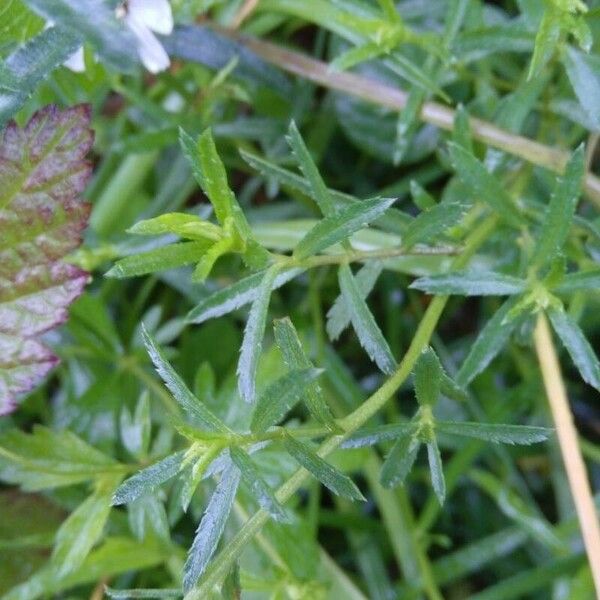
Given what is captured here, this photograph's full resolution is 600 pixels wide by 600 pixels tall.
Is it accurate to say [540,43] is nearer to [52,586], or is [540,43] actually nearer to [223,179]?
[223,179]

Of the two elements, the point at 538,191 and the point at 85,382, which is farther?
the point at 85,382

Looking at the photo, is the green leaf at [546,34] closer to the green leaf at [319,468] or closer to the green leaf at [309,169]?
the green leaf at [309,169]

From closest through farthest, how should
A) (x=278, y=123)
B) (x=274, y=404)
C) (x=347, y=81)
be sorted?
(x=274, y=404) < (x=347, y=81) < (x=278, y=123)

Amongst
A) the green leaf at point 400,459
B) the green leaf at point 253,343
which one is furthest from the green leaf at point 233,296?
the green leaf at point 400,459

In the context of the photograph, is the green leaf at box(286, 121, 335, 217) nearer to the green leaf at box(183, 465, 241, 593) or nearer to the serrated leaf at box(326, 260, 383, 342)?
the serrated leaf at box(326, 260, 383, 342)

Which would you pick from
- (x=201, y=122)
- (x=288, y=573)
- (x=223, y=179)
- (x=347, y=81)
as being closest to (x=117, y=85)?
(x=201, y=122)
